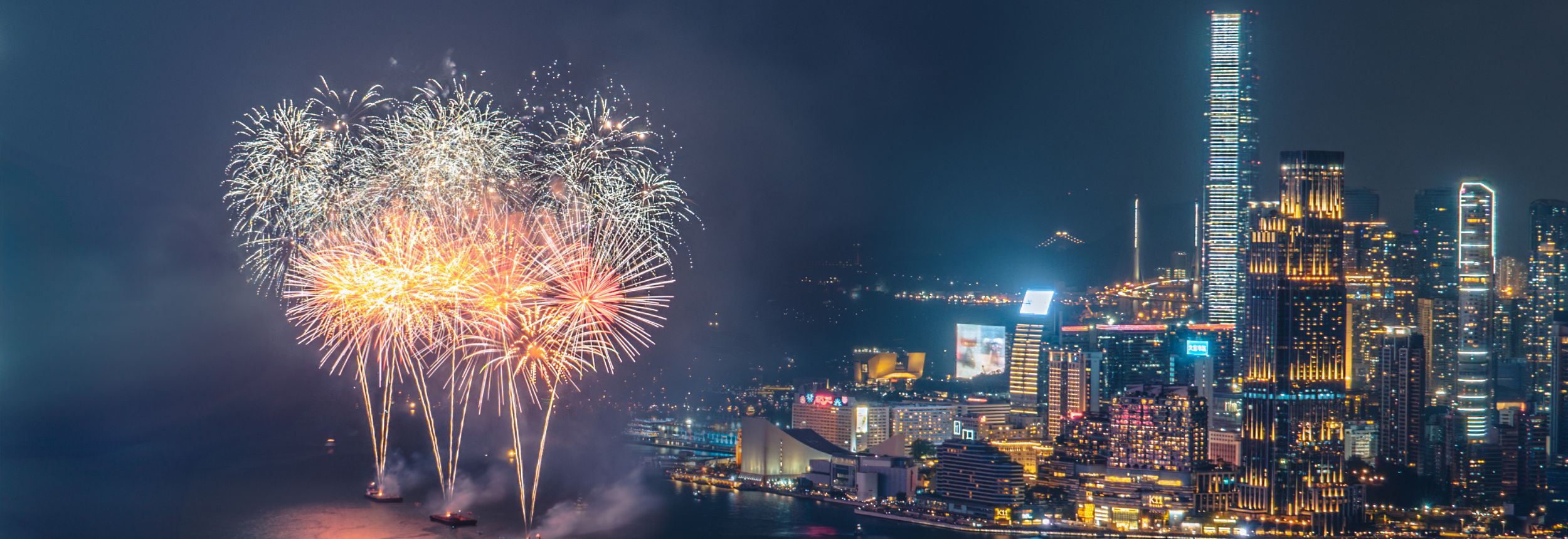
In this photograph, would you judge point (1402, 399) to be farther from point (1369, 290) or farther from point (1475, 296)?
point (1475, 296)

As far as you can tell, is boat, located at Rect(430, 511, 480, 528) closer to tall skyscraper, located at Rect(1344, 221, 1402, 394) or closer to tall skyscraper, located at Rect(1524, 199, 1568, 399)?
tall skyscraper, located at Rect(1344, 221, 1402, 394)

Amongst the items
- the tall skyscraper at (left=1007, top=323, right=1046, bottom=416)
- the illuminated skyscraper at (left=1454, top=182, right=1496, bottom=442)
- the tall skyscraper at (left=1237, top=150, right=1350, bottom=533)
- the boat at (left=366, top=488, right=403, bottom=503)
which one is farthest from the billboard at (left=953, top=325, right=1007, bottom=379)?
the boat at (left=366, top=488, right=403, bottom=503)

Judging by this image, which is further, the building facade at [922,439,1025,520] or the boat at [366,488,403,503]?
the building facade at [922,439,1025,520]

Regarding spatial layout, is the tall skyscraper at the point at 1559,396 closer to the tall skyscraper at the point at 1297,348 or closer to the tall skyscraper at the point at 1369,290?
the tall skyscraper at the point at 1369,290

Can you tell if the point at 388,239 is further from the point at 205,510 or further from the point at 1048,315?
the point at 1048,315

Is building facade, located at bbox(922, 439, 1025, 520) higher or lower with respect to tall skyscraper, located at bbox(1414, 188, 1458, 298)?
lower

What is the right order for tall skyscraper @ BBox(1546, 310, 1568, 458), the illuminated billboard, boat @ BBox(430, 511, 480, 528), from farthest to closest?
1. the illuminated billboard
2. tall skyscraper @ BBox(1546, 310, 1568, 458)
3. boat @ BBox(430, 511, 480, 528)

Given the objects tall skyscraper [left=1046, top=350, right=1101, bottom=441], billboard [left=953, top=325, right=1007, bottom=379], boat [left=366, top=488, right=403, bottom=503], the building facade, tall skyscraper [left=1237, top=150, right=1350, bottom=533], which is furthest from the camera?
billboard [left=953, top=325, right=1007, bottom=379]
